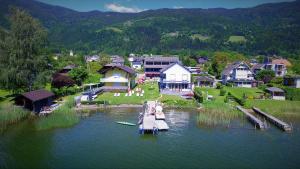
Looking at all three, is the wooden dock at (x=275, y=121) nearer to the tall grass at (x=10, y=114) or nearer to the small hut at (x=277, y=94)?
the small hut at (x=277, y=94)

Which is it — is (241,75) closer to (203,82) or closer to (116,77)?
(203,82)

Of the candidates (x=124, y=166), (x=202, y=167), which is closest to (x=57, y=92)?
(x=124, y=166)

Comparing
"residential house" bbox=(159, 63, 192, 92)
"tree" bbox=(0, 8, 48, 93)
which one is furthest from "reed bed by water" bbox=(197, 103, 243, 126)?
"tree" bbox=(0, 8, 48, 93)

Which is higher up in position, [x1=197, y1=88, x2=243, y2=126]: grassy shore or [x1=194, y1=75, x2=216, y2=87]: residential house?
[x1=194, y1=75, x2=216, y2=87]: residential house

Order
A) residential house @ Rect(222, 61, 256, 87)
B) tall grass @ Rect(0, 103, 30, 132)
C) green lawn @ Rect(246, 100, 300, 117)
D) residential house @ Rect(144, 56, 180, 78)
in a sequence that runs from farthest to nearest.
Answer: residential house @ Rect(144, 56, 180, 78)
residential house @ Rect(222, 61, 256, 87)
green lawn @ Rect(246, 100, 300, 117)
tall grass @ Rect(0, 103, 30, 132)

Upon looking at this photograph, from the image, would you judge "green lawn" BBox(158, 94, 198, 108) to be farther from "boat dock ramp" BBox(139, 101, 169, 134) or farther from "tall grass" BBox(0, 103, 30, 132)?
"tall grass" BBox(0, 103, 30, 132)

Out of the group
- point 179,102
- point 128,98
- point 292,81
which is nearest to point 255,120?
point 179,102

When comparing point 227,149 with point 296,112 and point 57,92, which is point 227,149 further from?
point 57,92
